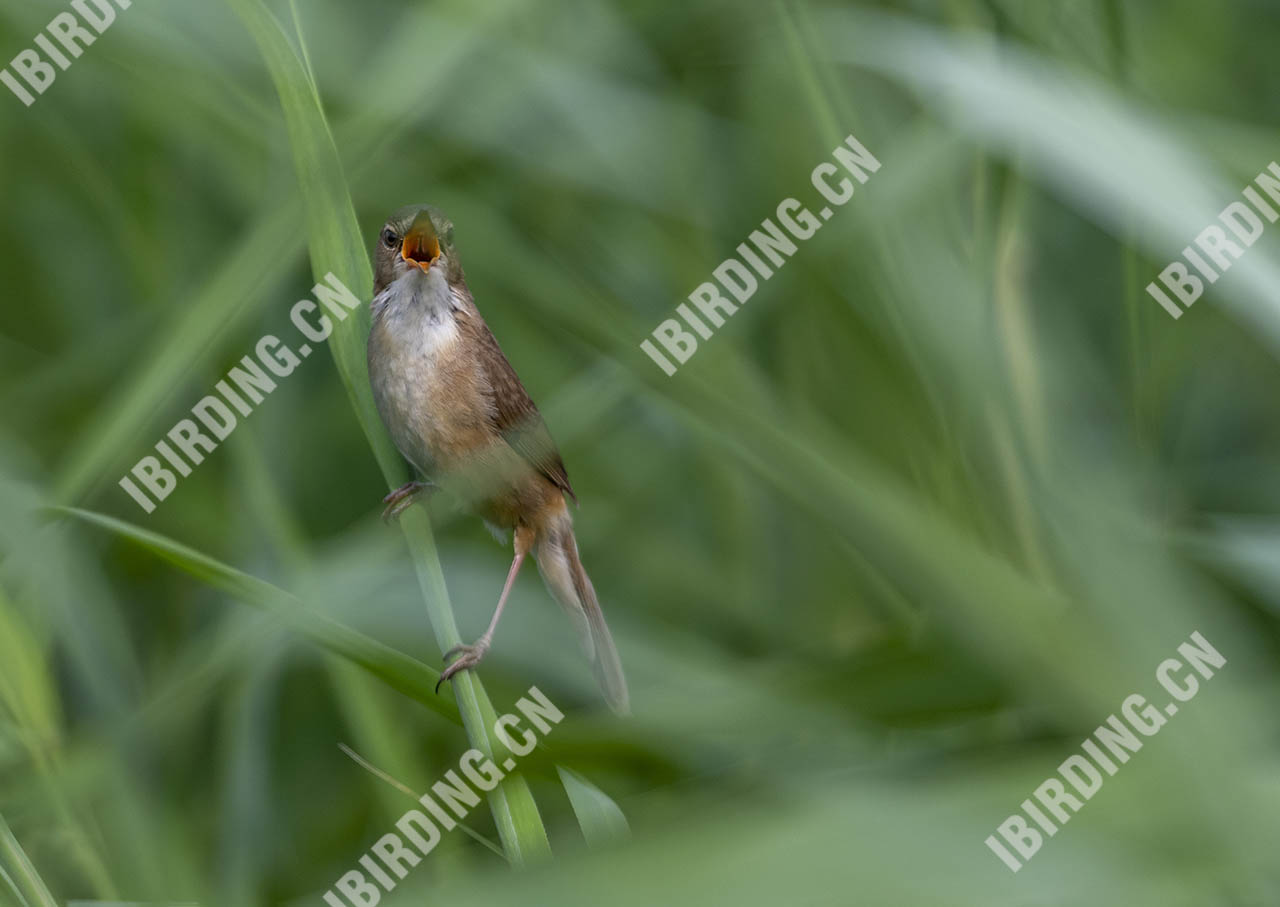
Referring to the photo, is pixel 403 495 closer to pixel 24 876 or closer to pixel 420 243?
pixel 420 243

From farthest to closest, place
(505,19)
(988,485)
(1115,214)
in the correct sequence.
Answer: (505,19)
(1115,214)
(988,485)

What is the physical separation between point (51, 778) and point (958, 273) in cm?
162

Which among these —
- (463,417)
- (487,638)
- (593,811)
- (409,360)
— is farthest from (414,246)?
(593,811)

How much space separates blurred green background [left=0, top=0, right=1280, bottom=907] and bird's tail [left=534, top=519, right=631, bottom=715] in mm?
57

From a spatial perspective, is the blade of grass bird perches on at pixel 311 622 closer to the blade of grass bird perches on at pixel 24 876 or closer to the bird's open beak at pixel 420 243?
the blade of grass bird perches on at pixel 24 876

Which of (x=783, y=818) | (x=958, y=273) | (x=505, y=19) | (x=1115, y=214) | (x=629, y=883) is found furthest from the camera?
(x=505, y=19)

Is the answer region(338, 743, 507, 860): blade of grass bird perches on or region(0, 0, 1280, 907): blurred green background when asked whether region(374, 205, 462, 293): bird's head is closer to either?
region(0, 0, 1280, 907): blurred green background

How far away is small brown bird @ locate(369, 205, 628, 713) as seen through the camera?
238 cm

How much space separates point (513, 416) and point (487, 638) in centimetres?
58

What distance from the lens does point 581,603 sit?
2.68 m

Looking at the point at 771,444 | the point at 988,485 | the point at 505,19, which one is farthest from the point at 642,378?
the point at 505,19

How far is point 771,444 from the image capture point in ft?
4.17

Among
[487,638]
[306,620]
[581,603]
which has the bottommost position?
[306,620]

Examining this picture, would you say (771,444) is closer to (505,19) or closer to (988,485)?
(988,485)
